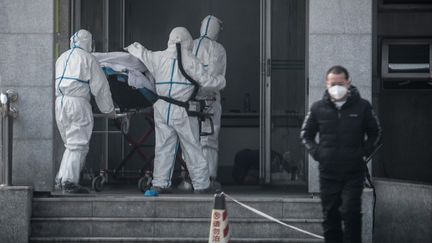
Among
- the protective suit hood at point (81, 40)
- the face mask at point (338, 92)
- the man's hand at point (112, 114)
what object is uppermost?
the protective suit hood at point (81, 40)

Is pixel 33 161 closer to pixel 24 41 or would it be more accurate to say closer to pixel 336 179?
pixel 24 41

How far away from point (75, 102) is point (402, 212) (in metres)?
3.98

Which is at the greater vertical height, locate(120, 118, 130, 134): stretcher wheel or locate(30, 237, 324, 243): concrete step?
locate(120, 118, 130, 134): stretcher wheel

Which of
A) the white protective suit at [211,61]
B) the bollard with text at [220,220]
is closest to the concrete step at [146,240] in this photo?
the bollard with text at [220,220]

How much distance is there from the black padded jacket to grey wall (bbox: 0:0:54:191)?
13.2ft

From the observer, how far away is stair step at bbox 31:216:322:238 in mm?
12977

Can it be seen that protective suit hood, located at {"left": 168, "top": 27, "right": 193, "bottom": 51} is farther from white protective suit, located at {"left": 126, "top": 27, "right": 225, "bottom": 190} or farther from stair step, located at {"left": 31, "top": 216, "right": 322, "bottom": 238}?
stair step, located at {"left": 31, "top": 216, "right": 322, "bottom": 238}

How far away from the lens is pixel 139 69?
14.6 m

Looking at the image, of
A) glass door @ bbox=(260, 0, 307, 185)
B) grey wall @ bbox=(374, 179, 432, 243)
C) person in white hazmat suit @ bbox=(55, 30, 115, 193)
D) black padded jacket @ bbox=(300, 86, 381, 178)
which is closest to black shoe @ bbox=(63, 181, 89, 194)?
person in white hazmat suit @ bbox=(55, 30, 115, 193)

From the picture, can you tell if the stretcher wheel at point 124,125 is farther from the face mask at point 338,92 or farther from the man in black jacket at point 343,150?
the face mask at point 338,92

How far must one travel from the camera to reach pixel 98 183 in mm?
14812

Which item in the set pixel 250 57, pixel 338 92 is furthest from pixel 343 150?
pixel 250 57

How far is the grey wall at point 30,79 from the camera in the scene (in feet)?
45.4

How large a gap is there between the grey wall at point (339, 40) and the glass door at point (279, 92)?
6.64 ft
